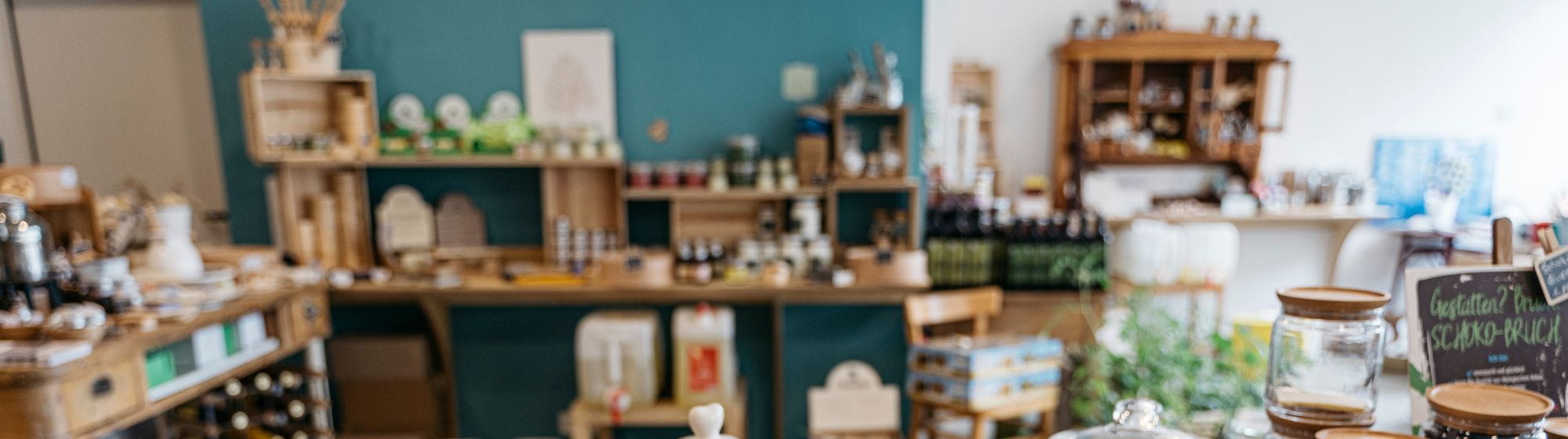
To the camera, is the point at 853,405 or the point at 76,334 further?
the point at 853,405

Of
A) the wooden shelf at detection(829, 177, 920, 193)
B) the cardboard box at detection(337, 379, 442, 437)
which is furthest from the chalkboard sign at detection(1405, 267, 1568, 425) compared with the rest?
the cardboard box at detection(337, 379, 442, 437)

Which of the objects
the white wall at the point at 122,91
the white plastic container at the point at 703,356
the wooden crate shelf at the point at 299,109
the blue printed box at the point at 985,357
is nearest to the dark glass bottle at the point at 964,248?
the blue printed box at the point at 985,357

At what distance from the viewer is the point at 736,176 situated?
337 centimetres

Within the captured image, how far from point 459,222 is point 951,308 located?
222 centimetres

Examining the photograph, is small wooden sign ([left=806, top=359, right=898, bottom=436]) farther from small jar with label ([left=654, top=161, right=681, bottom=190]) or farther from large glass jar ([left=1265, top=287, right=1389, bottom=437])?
large glass jar ([left=1265, top=287, right=1389, bottom=437])

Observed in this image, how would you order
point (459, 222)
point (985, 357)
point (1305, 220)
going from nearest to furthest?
1. point (985, 357)
2. point (459, 222)
3. point (1305, 220)

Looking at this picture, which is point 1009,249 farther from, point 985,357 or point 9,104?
point 9,104

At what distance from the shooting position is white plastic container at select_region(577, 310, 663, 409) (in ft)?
10.2

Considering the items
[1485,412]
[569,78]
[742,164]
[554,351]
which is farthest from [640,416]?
[1485,412]

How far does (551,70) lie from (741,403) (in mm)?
1661

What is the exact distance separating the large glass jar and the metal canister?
3055 millimetres

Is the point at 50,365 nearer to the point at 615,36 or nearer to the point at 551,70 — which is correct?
the point at 551,70

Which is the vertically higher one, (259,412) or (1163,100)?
(1163,100)

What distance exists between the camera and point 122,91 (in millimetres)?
3492
